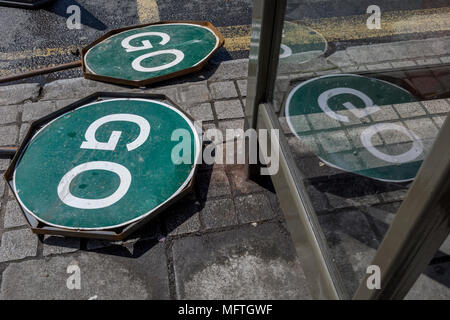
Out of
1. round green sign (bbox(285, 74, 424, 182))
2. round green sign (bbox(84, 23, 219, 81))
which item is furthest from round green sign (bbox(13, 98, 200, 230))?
round green sign (bbox(285, 74, 424, 182))

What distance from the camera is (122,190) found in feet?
8.91

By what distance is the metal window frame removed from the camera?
99 cm

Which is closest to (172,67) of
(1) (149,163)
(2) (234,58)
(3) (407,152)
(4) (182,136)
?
(2) (234,58)

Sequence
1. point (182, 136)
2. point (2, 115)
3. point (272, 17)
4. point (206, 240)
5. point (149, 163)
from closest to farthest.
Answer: point (272, 17) → point (206, 240) → point (149, 163) → point (182, 136) → point (2, 115)

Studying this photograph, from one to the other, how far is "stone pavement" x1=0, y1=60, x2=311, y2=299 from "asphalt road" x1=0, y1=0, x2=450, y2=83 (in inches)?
58.5

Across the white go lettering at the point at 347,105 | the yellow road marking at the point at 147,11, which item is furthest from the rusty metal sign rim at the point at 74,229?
the yellow road marking at the point at 147,11

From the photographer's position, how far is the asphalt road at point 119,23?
3.06 m

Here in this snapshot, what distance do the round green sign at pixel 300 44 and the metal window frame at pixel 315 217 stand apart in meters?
0.08

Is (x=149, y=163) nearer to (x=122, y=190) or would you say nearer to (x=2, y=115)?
(x=122, y=190)

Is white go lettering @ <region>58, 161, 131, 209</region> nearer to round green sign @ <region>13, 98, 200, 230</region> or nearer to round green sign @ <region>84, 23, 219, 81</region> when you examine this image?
round green sign @ <region>13, 98, 200, 230</region>

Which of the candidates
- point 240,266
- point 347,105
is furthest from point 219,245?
point 347,105

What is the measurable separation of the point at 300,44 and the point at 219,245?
4.59ft

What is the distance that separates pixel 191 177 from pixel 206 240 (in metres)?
0.49

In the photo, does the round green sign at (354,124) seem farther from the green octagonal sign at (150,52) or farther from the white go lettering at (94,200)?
the green octagonal sign at (150,52)
